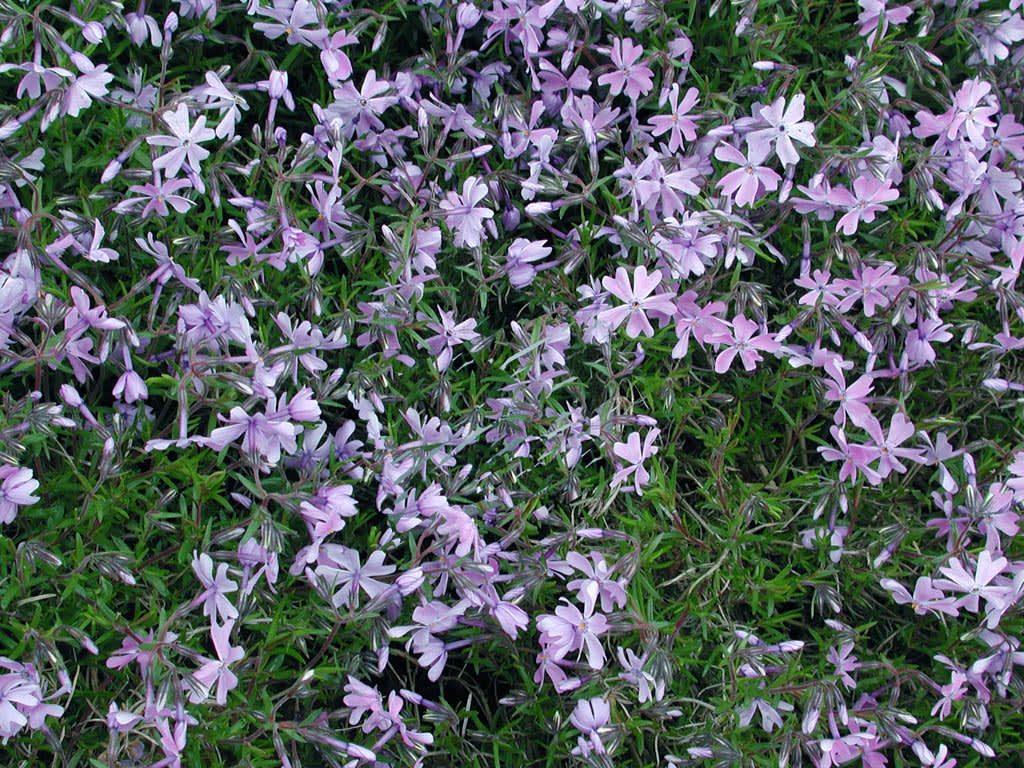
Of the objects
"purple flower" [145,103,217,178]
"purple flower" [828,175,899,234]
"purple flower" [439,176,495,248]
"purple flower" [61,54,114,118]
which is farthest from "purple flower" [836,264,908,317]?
"purple flower" [61,54,114,118]

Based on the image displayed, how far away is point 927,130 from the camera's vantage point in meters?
2.35

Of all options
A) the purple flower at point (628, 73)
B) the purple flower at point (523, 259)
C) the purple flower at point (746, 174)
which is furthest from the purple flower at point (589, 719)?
the purple flower at point (628, 73)

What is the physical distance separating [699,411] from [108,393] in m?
1.28

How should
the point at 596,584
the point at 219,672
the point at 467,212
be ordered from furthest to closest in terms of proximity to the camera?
the point at 467,212
the point at 596,584
the point at 219,672

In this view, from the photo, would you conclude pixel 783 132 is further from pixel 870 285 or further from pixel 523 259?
pixel 523 259

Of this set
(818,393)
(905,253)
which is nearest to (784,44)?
(905,253)

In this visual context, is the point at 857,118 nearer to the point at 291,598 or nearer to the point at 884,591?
the point at 884,591

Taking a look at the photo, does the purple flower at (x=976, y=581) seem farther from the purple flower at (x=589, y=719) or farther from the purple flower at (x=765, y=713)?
the purple flower at (x=589, y=719)

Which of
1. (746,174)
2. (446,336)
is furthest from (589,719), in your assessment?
(746,174)

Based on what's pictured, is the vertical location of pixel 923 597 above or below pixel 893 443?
below

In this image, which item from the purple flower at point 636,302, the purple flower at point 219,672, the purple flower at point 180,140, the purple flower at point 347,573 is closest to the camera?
the purple flower at point 219,672

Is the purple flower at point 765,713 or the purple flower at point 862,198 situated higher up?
the purple flower at point 862,198

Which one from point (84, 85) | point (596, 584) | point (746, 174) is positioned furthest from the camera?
point (746, 174)

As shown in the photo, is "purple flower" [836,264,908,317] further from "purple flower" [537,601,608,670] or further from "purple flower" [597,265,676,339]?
"purple flower" [537,601,608,670]
